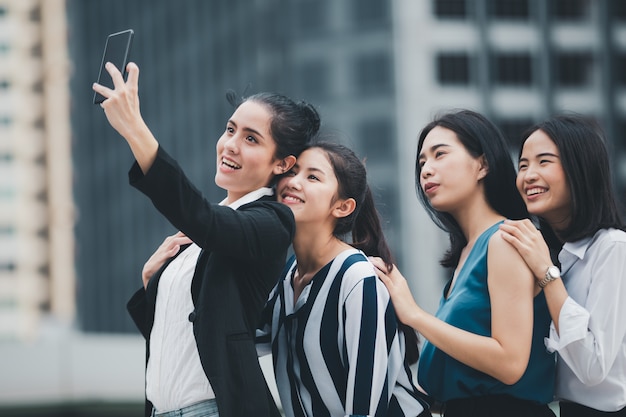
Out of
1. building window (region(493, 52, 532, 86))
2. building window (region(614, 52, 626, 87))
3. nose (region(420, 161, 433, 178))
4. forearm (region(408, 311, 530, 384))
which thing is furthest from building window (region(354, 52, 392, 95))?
forearm (region(408, 311, 530, 384))

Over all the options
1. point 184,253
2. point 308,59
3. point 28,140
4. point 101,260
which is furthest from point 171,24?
point 184,253

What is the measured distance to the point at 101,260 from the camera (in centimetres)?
4675

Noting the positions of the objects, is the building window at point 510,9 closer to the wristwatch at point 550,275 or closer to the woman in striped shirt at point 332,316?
the woman in striped shirt at point 332,316

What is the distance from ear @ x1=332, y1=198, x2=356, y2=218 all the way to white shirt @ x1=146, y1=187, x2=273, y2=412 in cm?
29

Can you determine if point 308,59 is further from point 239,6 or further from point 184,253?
point 184,253

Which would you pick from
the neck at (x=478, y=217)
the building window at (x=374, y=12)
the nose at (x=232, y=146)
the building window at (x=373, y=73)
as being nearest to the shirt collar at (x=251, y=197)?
the nose at (x=232, y=146)

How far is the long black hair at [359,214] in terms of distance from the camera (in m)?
2.96

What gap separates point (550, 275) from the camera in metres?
2.74

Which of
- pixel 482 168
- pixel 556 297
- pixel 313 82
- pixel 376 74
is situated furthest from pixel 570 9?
pixel 556 297

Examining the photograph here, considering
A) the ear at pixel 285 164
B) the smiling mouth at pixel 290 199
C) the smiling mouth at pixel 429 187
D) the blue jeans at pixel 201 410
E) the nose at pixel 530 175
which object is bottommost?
the blue jeans at pixel 201 410

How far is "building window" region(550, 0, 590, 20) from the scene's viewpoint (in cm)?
3338

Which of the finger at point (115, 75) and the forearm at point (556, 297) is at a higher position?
the finger at point (115, 75)

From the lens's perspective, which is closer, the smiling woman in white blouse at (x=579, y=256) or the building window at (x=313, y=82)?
the smiling woman in white blouse at (x=579, y=256)

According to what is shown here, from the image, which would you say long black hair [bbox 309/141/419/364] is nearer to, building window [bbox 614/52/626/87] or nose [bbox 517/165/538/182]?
nose [bbox 517/165/538/182]
